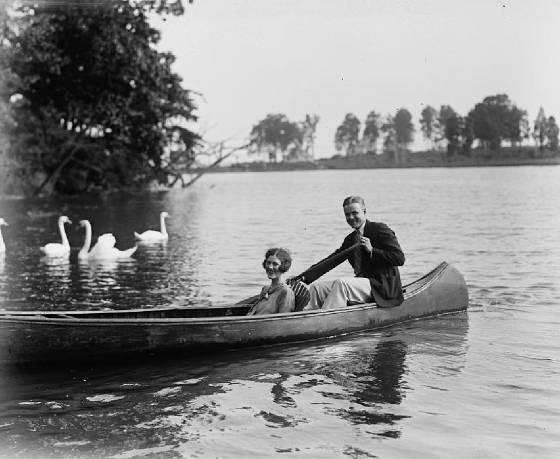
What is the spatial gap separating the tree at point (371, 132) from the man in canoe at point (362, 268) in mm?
156708

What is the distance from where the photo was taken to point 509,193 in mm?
48625

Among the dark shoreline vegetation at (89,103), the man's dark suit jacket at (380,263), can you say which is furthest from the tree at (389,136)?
the man's dark suit jacket at (380,263)

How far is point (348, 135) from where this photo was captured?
169250 mm

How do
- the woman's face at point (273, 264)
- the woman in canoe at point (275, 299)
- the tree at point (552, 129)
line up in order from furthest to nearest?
the tree at point (552, 129)
the woman in canoe at point (275, 299)
the woman's face at point (273, 264)

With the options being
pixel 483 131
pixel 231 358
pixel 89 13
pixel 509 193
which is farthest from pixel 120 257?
pixel 483 131

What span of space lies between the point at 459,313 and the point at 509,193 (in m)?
37.1

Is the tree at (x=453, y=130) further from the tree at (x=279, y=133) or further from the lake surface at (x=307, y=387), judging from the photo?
the lake surface at (x=307, y=387)

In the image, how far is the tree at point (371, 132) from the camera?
16688cm

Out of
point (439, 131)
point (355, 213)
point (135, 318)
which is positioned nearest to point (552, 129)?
point (439, 131)

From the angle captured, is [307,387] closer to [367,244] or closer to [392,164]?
[367,244]

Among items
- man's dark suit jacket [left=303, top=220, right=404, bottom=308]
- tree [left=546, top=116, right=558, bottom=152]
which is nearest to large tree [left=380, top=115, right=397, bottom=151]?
tree [left=546, top=116, right=558, bottom=152]

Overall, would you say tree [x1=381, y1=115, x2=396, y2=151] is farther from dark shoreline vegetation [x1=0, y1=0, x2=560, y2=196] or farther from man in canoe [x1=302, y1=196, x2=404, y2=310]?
man in canoe [x1=302, y1=196, x2=404, y2=310]

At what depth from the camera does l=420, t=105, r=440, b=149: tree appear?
161375mm

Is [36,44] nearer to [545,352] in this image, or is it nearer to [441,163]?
[545,352]
